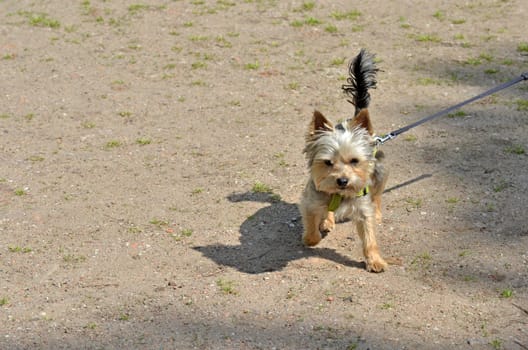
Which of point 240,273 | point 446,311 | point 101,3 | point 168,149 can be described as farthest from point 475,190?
point 101,3

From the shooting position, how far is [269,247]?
6633 mm

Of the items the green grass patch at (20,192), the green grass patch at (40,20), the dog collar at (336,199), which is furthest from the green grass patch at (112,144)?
the green grass patch at (40,20)

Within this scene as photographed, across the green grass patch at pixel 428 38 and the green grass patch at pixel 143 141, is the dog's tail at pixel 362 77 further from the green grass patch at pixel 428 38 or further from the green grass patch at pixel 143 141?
the green grass patch at pixel 428 38

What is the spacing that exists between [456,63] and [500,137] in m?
2.70

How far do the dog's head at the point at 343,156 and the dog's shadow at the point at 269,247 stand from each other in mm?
760

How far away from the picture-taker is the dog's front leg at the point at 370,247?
6.11 m

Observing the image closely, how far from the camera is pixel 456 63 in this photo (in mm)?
10922

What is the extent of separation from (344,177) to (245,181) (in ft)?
7.16

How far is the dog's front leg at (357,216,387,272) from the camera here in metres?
6.11

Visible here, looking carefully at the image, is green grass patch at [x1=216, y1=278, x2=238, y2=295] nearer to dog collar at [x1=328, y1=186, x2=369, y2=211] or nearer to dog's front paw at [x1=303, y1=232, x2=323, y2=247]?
dog's front paw at [x1=303, y1=232, x2=323, y2=247]

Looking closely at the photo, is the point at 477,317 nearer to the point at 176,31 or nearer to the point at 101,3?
the point at 176,31

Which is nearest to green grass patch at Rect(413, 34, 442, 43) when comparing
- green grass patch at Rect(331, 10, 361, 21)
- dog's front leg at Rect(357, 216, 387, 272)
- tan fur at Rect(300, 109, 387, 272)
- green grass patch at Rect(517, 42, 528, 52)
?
green grass patch at Rect(517, 42, 528, 52)

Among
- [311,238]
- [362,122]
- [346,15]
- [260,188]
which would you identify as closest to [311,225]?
[311,238]

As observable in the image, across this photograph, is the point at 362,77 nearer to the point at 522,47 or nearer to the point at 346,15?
the point at 522,47
